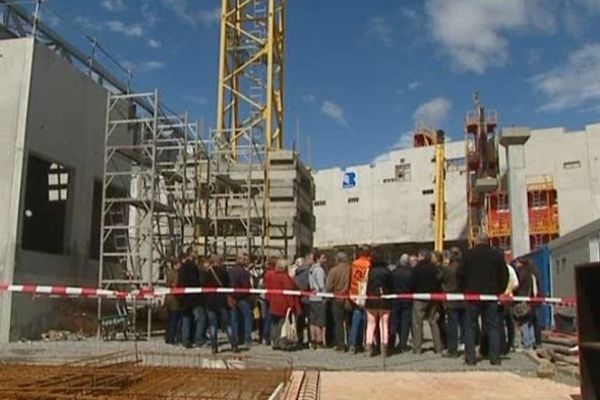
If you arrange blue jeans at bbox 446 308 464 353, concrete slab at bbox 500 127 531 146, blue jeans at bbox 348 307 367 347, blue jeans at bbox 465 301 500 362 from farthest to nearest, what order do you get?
concrete slab at bbox 500 127 531 146 → blue jeans at bbox 348 307 367 347 → blue jeans at bbox 446 308 464 353 → blue jeans at bbox 465 301 500 362

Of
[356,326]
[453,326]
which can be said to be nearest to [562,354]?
[453,326]

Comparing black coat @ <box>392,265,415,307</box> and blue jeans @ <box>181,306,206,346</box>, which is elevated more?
black coat @ <box>392,265,415,307</box>

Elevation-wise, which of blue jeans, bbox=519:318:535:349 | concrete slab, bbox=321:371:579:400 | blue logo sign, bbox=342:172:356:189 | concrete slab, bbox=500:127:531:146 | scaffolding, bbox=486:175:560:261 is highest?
blue logo sign, bbox=342:172:356:189

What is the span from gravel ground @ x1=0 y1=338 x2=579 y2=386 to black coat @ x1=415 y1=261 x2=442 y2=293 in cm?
105

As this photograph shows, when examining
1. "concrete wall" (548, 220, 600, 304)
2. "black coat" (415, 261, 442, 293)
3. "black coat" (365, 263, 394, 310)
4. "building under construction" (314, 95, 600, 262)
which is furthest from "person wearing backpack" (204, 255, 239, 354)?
"building under construction" (314, 95, 600, 262)

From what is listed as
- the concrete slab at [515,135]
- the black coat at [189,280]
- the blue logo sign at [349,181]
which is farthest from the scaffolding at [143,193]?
the blue logo sign at [349,181]

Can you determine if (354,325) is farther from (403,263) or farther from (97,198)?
(97,198)

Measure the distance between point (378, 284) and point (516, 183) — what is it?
21.7m

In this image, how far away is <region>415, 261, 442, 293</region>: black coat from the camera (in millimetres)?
11320

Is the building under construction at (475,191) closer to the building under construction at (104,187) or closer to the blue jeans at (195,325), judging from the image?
the building under construction at (104,187)

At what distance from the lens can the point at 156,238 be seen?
59.4ft

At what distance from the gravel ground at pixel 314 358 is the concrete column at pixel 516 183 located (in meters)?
20.1

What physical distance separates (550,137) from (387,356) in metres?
35.8

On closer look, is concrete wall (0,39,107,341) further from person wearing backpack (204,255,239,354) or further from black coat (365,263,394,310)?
black coat (365,263,394,310)
